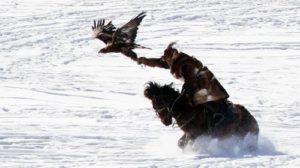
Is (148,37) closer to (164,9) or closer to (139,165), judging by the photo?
(164,9)

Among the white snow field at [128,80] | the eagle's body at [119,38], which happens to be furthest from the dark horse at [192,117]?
the eagle's body at [119,38]

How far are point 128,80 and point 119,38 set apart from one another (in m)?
6.81

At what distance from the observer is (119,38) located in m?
7.15

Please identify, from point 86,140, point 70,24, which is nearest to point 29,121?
point 86,140

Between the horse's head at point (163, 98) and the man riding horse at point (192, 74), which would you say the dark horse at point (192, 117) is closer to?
the horse's head at point (163, 98)

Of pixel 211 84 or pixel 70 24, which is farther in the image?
pixel 70 24

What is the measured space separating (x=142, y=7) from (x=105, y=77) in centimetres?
978

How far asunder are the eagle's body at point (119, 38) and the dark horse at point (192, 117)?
2.25 feet

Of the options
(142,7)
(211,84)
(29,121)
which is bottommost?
(142,7)

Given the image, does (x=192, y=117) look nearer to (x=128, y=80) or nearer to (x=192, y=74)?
(x=192, y=74)

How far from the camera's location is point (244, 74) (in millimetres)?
14414

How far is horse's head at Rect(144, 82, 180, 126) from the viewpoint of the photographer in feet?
25.4

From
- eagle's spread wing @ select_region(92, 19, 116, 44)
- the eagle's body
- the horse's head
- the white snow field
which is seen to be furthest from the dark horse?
eagle's spread wing @ select_region(92, 19, 116, 44)

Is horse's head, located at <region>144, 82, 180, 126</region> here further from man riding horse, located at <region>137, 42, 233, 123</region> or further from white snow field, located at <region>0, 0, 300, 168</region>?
white snow field, located at <region>0, 0, 300, 168</region>
